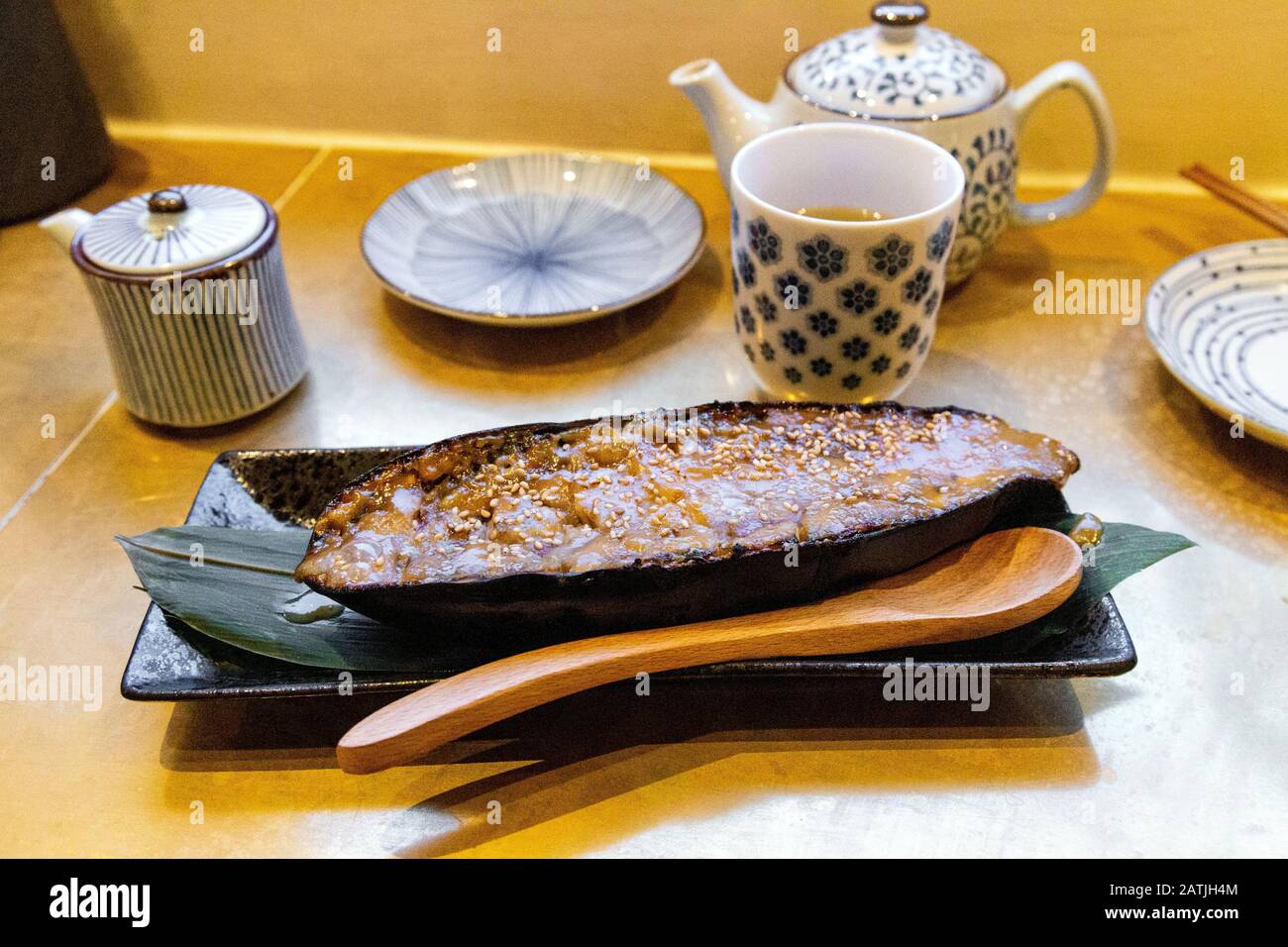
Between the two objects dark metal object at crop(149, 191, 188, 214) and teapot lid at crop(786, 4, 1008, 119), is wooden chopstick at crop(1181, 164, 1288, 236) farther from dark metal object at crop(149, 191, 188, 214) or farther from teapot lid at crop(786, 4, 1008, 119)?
dark metal object at crop(149, 191, 188, 214)

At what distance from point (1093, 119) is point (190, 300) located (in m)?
0.92

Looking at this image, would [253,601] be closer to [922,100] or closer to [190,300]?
[190,300]

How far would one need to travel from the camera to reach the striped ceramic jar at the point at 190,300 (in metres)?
0.88

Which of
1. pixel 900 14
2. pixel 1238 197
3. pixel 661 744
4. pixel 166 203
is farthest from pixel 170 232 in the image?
pixel 1238 197

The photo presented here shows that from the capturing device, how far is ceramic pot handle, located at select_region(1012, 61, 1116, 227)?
1044 mm

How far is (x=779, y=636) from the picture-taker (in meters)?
0.67

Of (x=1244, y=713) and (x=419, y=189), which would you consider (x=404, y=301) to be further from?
(x=1244, y=713)

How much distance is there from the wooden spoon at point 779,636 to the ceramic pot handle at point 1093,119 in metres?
0.51

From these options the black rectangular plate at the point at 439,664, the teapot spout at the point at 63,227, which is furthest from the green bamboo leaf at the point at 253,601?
the teapot spout at the point at 63,227

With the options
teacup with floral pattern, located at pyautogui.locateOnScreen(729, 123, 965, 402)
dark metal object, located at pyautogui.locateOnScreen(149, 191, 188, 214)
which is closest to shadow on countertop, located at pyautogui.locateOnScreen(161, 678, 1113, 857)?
teacup with floral pattern, located at pyautogui.locateOnScreen(729, 123, 965, 402)

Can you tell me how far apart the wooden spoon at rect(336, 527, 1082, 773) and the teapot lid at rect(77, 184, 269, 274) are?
1.55 feet

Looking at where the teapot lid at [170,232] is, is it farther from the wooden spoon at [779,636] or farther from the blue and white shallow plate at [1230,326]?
the blue and white shallow plate at [1230,326]

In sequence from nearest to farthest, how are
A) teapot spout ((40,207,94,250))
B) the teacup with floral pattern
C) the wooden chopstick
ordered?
the teacup with floral pattern → teapot spout ((40,207,94,250)) → the wooden chopstick

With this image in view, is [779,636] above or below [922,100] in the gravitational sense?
below
